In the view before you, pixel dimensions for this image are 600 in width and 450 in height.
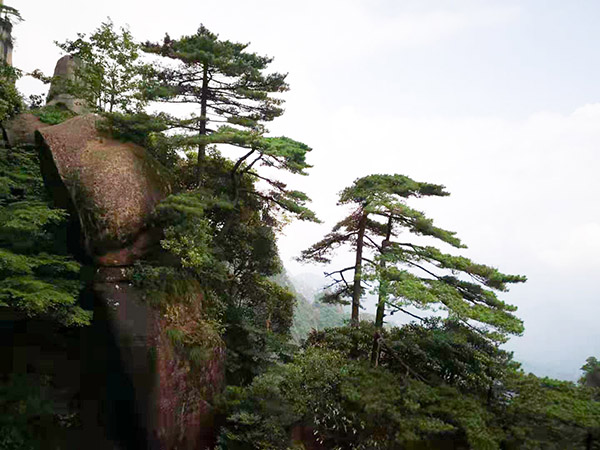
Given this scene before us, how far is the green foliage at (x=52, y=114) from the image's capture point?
13.8 meters

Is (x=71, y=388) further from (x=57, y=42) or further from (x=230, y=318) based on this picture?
(x=57, y=42)

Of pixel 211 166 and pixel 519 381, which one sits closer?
pixel 519 381

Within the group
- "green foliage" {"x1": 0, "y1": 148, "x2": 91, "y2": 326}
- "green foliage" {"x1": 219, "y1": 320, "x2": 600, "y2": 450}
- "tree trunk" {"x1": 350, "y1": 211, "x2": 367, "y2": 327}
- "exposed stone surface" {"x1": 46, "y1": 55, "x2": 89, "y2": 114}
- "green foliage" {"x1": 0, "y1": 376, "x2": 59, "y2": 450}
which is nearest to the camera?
"green foliage" {"x1": 219, "y1": 320, "x2": 600, "y2": 450}

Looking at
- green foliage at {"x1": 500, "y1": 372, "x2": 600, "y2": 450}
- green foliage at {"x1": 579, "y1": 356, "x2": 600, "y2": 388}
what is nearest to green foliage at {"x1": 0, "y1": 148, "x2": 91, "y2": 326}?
green foliage at {"x1": 500, "y1": 372, "x2": 600, "y2": 450}

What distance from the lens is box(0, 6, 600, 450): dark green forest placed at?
7.41 metres

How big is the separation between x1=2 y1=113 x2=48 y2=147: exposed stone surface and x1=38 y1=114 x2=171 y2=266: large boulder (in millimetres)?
3950

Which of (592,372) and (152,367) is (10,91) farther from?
(592,372)

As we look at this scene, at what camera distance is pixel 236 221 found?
12898 millimetres

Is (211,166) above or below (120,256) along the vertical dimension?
above

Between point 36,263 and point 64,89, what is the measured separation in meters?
11.3

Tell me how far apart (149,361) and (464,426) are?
26.9ft

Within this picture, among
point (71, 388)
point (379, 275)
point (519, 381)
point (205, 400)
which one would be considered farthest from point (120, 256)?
point (519, 381)

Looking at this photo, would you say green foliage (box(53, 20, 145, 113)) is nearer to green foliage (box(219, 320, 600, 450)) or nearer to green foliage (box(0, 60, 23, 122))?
green foliage (box(0, 60, 23, 122))

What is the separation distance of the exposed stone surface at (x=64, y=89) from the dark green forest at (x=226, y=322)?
2.27 metres
